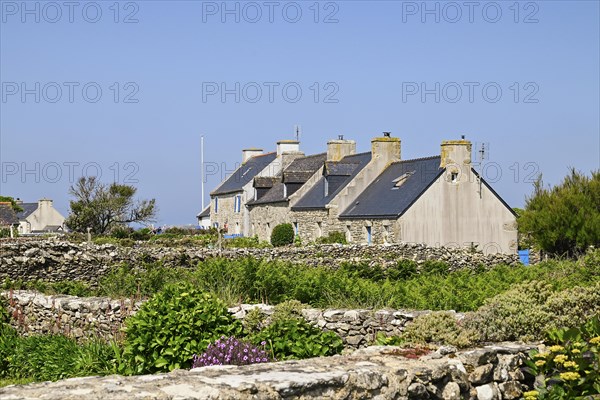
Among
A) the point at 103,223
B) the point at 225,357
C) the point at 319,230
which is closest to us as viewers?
the point at 225,357

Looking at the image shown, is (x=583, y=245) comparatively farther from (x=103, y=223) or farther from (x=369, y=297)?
→ (x=103, y=223)

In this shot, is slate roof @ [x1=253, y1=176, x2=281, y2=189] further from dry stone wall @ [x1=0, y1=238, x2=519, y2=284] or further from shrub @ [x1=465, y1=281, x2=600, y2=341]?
shrub @ [x1=465, y1=281, x2=600, y2=341]

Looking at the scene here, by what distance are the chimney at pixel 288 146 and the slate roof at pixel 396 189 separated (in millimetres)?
12541

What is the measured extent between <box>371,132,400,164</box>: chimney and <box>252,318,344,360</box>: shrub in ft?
110

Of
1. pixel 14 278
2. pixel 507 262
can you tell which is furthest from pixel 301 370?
pixel 507 262

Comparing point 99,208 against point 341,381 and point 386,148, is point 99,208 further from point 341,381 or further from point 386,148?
point 341,381

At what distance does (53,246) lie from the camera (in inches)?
827

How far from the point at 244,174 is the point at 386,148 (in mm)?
16572

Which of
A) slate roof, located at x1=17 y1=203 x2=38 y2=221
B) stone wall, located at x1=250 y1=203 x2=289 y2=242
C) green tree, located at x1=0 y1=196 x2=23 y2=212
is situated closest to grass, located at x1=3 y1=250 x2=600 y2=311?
stone wall, located at x1=250 y1=203 x2=289 y2=242

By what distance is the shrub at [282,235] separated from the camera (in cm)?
4616

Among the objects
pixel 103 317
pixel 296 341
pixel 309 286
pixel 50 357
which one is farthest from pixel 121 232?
pixel 296 341

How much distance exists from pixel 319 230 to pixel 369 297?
3030cm

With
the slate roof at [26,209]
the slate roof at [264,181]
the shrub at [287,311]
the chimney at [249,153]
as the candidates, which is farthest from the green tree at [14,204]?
the shrub at [287,311]

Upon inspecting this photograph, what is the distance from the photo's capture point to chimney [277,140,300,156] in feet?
182
